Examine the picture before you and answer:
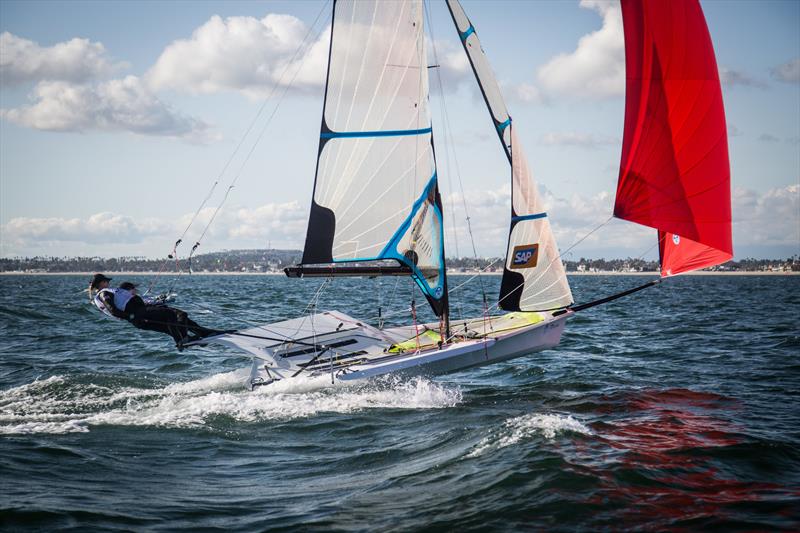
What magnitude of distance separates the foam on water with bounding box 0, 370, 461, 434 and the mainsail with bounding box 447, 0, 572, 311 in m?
2.33

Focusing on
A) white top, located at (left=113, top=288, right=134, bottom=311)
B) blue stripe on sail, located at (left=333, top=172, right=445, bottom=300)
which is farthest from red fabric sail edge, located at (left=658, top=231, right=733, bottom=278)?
white top, located at (left=113, top=288, right=134, bottom=311)

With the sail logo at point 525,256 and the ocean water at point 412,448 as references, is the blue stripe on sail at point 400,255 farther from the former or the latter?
the ocean water at point 412,448

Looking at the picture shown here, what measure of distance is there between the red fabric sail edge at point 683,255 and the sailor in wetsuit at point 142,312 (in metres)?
8.15

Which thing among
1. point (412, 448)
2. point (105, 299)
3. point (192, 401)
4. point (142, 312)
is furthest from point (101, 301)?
point (412, 448)

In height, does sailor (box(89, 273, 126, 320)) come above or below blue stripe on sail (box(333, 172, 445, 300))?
below

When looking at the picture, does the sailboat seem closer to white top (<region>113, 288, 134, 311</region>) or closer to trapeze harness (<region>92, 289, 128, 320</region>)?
white top (<region>113, 288, 134, 311</region>)

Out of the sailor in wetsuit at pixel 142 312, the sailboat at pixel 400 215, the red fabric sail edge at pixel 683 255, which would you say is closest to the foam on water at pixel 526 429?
the sailboat at pixel 400 215

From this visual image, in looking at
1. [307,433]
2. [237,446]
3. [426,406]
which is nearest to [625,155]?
[426,406]

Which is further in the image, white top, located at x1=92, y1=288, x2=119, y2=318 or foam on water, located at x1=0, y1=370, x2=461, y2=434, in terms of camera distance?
white top, located at x1=92, y1=288, x2=119, y2=318

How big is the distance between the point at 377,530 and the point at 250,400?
595 cm

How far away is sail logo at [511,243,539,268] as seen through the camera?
13312mm

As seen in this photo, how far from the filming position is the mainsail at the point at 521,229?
1323cm

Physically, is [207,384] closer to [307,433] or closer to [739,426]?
[307,433]

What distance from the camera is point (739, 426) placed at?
995 cm
